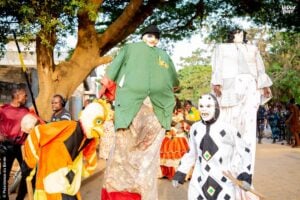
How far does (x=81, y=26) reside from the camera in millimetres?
11969

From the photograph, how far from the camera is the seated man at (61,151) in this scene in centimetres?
514

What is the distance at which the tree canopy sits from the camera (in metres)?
10.4

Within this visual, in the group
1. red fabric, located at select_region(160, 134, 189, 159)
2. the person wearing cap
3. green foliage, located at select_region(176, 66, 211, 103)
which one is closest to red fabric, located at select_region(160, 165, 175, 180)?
red fabric, located at select_region(160, 134, 189, 159)

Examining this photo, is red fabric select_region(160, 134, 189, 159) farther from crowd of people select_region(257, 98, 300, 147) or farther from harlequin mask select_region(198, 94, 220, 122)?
crowd of people select_region(257, 98, 300, 147)

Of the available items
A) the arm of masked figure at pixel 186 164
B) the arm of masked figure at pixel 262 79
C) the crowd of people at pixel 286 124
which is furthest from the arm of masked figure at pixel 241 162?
the crowd of people at pixel 286 124

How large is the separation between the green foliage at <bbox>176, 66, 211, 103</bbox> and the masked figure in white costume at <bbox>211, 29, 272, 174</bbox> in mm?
51995

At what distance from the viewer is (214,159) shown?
510cm

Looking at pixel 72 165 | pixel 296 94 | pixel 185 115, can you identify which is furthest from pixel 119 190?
pixel 296 94

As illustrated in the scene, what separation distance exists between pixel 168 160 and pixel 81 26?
3318mm

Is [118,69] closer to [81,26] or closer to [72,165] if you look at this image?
[72,165]

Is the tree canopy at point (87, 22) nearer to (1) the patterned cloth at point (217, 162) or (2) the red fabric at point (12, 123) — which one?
(2) the red fabric at point (12, 123)

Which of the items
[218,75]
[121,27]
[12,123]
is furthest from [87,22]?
[218,75]

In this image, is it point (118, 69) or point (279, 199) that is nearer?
point (118, 69)

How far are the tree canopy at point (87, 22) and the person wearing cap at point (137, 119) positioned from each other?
4320 mm
